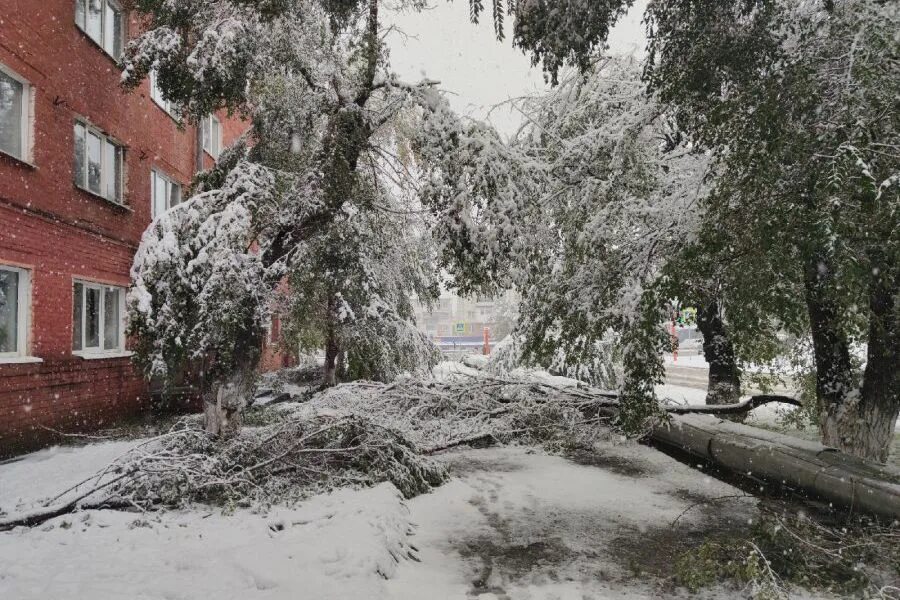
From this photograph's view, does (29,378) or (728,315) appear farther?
(29,378)

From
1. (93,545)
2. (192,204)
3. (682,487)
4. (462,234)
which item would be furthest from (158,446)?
(682,487)

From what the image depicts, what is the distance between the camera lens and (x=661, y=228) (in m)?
7.38

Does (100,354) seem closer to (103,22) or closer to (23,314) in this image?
(23,314)

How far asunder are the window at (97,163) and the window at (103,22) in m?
1.57

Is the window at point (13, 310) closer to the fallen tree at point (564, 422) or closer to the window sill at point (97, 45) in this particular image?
the window sill at point (97, 45)

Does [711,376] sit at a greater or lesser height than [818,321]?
lesser

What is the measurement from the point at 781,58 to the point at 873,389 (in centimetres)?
400

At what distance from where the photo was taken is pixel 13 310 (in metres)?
8.37

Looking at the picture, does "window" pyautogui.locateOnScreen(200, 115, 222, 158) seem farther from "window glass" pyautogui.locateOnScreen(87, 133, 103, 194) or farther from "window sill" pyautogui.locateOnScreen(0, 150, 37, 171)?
"window sill" pyautogui.locateOnScreen(0, 150, 37, 171)

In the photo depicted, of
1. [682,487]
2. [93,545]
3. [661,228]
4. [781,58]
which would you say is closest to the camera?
[93,545]

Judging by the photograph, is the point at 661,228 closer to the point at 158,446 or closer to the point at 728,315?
the point at 728,315

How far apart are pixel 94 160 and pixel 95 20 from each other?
7.97 feet

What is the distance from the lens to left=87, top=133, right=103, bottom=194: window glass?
34.0 feet

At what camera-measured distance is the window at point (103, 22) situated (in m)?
10.0
